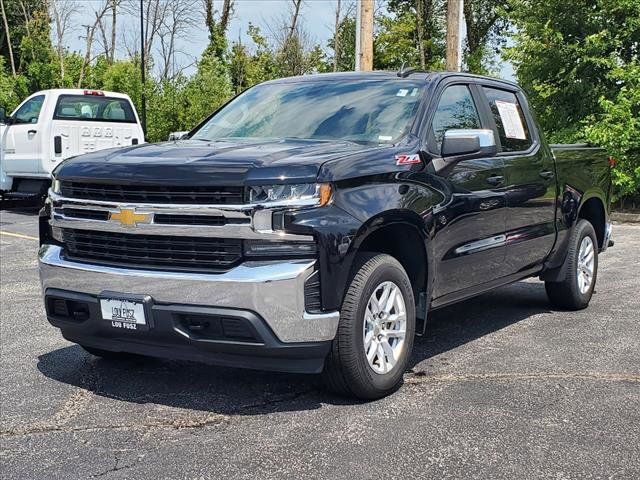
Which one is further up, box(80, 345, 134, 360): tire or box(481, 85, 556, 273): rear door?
box(481, 85, 556, 273): rear door

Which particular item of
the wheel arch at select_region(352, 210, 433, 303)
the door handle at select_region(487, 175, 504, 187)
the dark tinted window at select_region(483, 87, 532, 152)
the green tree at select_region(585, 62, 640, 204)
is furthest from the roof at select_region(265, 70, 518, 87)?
the green tree at select_region(585, 62, 640, 204)

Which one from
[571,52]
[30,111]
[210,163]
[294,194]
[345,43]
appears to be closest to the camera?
[294,194]

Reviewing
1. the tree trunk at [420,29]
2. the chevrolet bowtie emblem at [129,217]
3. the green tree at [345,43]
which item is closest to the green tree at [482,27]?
the tree trunk at [420,29]

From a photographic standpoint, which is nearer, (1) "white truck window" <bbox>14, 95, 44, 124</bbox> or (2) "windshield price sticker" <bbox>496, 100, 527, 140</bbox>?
(2) "windshield price sticker" <bbox>496, 100, 527, 140</bbox>

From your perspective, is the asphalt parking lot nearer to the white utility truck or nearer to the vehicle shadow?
the vehicle shadow

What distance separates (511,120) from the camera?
6.07m

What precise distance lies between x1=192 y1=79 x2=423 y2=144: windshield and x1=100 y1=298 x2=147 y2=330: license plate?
60.8 inches

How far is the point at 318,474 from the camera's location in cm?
344

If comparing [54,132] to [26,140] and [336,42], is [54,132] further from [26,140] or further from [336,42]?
[336,42]

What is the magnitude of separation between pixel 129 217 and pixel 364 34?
44.4ft

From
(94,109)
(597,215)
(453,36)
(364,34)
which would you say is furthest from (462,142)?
(453,36)

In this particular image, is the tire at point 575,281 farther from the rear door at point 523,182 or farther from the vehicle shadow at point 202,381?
the vehicle shadow at point 202,381

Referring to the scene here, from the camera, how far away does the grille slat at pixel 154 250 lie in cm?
396

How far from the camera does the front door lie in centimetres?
491
